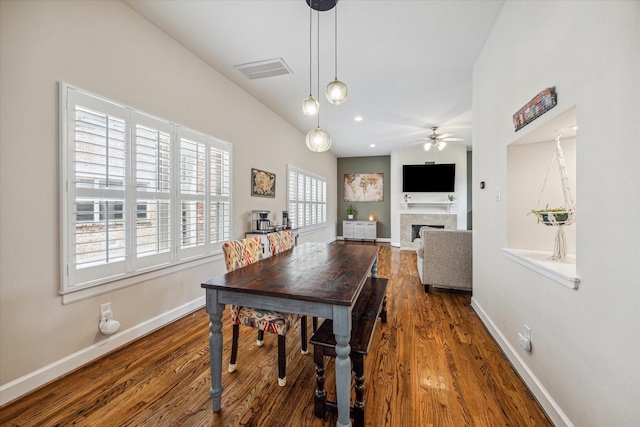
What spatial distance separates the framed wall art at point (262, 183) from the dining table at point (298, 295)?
87.3 inches

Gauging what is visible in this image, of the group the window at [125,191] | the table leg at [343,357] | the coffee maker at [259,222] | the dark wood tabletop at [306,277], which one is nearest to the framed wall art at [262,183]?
the coffee maker at [259,222]

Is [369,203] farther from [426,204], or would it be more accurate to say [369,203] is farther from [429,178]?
[429,178]

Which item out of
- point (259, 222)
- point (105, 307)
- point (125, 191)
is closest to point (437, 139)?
point (259, 222)

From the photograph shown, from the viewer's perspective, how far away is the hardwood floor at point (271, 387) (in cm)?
140

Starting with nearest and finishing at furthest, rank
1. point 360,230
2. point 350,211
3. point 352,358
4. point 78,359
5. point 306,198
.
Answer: point 352,358 < point 78,359 < point 306,198 < point 360,230 < point 350,211

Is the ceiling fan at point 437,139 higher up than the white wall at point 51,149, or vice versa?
the ceiling fan at point 437,139

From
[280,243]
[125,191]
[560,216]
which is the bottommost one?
[280,243]

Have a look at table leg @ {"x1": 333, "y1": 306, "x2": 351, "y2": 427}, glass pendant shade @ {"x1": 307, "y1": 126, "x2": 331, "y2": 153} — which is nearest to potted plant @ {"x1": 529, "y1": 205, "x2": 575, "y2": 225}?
table leg @ {"x1": 333, "y1": 306, "x2": 351, "y2": 427}

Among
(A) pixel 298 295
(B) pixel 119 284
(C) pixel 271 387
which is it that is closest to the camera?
(A) pixel 298 295

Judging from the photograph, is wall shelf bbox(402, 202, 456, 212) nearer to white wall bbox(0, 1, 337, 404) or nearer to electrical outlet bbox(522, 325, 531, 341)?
electrical outlet bbox(522, 325, 531, 341)

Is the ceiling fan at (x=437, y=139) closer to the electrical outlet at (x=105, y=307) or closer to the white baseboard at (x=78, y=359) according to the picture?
the white baseboard at (x=78, y=359)

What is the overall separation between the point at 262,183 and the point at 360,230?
4.85m

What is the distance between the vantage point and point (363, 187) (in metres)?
8.59

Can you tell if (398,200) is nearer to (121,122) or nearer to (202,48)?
(202,48)
